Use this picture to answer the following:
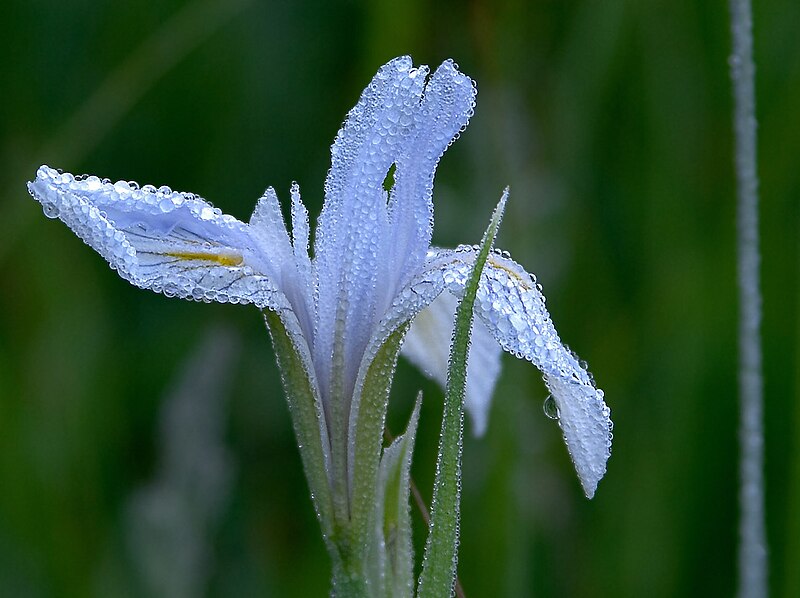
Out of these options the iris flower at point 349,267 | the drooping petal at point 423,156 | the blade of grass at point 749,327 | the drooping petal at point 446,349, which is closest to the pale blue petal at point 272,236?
the iris flower at point 349,267

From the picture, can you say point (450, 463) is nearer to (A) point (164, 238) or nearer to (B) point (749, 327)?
(A) point (164, 238)

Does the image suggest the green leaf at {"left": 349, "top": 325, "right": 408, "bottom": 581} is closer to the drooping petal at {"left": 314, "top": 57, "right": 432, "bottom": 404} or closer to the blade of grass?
the drooping petal at {"left": 314, "top": 57, "right": 432, "bottom": 404}

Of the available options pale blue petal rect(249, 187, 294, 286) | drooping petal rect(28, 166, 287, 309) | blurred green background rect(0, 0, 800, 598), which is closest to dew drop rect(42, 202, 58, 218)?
drooping petal rect(28, 166, 287, 309)

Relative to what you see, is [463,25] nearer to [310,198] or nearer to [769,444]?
[310,198]

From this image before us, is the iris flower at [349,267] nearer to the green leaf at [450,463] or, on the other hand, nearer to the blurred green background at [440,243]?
the green leaf at [450,463]

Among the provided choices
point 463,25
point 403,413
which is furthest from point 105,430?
point 463,25

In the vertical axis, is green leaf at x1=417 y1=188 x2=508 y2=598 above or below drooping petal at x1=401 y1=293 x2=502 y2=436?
below
